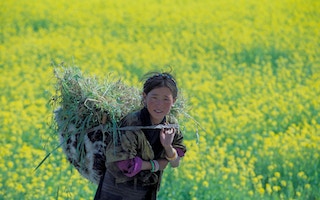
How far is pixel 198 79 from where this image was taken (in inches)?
405

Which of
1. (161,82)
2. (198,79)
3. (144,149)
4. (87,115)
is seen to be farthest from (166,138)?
(198,79)

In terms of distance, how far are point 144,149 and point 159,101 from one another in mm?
270

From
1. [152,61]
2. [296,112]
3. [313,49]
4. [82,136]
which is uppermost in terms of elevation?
[313,49]

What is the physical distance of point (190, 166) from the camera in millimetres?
6523

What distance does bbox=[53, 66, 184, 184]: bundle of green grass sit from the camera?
3963 millimetres

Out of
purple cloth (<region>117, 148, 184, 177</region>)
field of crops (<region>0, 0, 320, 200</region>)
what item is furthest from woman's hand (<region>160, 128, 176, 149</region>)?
field of crops (<region>0, 0, 320, 200</region>)

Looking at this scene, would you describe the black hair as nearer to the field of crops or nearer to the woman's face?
the woman's face

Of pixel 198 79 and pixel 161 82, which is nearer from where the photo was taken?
pixel 161 82

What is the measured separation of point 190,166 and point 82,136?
105 inches

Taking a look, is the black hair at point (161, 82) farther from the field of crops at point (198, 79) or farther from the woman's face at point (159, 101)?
the field of crops at point (198, 79)

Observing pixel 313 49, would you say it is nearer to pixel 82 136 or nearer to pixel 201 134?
pixel 201 134

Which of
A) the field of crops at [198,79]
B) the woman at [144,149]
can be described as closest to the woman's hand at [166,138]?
the woman at [144,149]

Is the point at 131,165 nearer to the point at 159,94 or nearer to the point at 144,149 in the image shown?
the point at 144,149

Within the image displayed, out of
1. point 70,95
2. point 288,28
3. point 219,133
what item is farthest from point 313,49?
point 70,95
